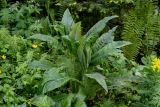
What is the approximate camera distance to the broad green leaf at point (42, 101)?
345cm

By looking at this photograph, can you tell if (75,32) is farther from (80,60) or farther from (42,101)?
(42,101)

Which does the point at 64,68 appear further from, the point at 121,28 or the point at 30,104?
the point at 121,28

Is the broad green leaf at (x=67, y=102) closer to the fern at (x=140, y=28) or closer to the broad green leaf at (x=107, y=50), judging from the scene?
the broad green leaf at (x=107, y=50)

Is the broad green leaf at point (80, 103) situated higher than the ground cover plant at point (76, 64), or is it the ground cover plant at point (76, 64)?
the ground cover plant at point (76, 64)

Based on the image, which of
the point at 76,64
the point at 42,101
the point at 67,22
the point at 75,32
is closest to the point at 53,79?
the point at 42,101

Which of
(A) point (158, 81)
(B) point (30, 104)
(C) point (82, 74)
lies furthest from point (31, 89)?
(A) point (158, 81)

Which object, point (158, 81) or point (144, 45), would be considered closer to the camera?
point (158, 81)

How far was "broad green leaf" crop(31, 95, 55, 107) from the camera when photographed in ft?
11.3

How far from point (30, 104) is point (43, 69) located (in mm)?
352

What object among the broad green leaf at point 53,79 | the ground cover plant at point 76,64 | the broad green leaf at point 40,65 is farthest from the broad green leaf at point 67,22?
the broad green leaf at point 53,79

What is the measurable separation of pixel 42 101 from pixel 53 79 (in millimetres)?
227

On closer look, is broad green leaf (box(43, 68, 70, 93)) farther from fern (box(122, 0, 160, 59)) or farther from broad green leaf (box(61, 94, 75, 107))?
fern (box(122, 0, 160, 59))

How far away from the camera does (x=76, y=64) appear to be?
3.79 m

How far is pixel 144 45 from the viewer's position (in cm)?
513
